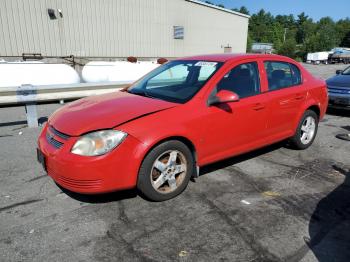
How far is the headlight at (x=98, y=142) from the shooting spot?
122 inches

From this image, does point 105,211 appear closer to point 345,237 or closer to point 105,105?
point 105,105

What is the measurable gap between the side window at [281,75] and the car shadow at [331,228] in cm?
171

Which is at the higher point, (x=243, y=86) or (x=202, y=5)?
(x=202, y=5)

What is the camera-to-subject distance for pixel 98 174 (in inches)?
121

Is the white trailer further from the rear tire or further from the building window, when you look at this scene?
the rear tire

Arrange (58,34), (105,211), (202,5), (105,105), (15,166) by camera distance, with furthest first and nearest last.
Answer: (202,5) < (58,34) < (15,166) < (105,105) < (105,211)

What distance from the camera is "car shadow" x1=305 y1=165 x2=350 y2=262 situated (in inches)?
108

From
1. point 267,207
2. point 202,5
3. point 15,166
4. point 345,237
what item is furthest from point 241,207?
point 202,5

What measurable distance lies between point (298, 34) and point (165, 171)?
152 meters

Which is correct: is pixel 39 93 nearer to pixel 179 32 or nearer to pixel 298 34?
pixel 179 32

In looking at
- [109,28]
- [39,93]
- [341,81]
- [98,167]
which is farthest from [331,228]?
[109,28]

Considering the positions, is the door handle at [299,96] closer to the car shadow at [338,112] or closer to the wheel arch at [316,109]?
the wheel arch at [316,109]

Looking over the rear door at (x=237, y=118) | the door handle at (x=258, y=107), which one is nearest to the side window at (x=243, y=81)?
the rear door at (x=237, y=118)

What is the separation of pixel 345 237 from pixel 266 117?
193 centimetres
